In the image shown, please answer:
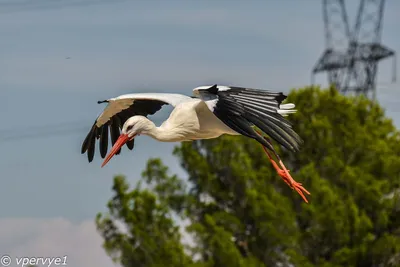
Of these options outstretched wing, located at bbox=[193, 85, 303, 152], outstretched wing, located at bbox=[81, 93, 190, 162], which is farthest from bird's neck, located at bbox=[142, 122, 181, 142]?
outstretched wing, located at bbox=[81, 93, 190, 162]

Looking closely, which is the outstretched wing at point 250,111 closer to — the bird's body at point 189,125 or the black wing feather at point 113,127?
the bird's body at point 189,125

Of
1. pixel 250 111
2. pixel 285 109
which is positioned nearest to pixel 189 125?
pixel 250 111

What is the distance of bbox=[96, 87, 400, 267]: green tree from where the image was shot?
3925cm

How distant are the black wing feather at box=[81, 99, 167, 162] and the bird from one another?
1.24 ft

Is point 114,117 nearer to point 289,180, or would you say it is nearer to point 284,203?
point 289,180

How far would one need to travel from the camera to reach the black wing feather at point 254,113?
16719mm

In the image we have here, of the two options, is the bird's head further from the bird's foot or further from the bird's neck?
the bird's foot

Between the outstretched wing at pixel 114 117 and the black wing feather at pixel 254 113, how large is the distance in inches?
83.2

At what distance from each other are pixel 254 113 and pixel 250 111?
69 millimetres

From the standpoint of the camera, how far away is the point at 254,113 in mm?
17250

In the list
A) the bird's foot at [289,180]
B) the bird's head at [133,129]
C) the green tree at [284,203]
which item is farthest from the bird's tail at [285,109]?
the green tree at [284,203]

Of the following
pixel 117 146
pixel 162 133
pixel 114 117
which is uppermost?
pixel 162 133

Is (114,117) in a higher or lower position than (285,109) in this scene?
lower

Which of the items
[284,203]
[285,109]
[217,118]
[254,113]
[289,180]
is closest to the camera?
[254,113]
